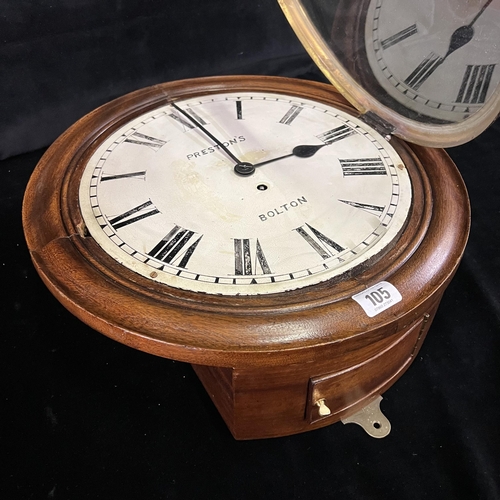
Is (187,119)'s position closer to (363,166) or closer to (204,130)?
(204,130)

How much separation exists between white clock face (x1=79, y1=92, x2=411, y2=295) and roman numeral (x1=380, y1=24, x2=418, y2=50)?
15 centimetres

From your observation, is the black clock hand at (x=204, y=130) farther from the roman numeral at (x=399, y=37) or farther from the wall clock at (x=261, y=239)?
the roman numeral at (x=399, y=37)

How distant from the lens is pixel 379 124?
1047 mm

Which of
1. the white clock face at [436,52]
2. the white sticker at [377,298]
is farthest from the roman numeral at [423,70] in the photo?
the white sticker at [377,298]

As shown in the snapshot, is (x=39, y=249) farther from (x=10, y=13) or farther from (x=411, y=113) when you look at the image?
(x=10, y=13)

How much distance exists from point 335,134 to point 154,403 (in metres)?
0.62

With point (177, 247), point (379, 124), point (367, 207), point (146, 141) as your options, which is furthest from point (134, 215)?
point (379, 124)

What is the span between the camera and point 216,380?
3.09 feet

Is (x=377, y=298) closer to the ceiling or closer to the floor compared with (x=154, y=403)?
closer to the ceiling

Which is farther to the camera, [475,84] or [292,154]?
[292,154]

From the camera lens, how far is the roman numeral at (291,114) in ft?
3.66

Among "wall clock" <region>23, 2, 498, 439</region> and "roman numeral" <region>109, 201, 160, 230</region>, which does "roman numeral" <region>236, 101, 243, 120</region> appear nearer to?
"wall clock" <region>23, 2, 498, 439</region>

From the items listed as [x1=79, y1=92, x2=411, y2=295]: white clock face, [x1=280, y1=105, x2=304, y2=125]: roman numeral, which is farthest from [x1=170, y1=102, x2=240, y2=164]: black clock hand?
[x1=280, y1=105, x2=304, y2=125]: roman numeral

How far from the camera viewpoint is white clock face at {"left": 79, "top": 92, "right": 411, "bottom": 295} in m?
0.80
